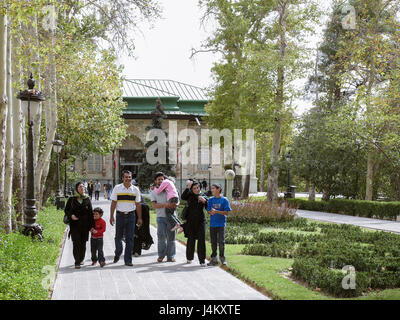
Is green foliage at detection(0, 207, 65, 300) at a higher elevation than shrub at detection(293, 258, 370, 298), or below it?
higher

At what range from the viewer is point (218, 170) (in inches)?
2275

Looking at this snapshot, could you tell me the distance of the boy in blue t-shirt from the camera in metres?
10.6

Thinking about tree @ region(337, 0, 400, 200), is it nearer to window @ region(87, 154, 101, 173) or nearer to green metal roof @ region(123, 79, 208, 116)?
green metal roof @ region(123, 79, 208, 116)

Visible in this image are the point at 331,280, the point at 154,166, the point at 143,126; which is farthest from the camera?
the point at 143,126

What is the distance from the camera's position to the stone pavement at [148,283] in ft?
25.3

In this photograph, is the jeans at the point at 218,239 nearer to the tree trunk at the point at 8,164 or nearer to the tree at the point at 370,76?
the tree trunk at the point at 8,164

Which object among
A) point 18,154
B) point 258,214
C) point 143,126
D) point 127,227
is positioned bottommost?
point 258,214

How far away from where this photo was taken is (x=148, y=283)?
8.67 m

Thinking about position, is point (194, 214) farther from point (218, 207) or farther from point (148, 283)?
point (148, 283)

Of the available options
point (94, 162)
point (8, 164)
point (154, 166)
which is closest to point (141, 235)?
point (8, 164)

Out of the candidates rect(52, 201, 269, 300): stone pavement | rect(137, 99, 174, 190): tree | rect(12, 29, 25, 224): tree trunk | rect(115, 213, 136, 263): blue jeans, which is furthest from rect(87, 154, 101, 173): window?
rect(115, 213, 136, 263): blue jeans

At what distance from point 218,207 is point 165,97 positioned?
45631 millimetres

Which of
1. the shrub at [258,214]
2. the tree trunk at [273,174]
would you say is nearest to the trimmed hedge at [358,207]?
the tree trunk at [273,174]

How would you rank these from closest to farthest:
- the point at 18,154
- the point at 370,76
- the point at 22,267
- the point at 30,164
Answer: the point at 22,267, the point at 30,164, the point at 18,154, the point at 370,76
